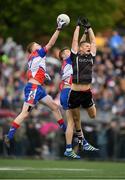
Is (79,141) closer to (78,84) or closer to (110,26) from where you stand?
(78,84)

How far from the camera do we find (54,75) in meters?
34.9

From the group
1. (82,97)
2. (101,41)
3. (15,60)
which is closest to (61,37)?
(101,41)

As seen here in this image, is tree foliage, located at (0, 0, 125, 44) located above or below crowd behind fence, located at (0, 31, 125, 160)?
above

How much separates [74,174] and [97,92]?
429 inches

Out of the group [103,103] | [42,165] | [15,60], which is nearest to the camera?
[42,165]

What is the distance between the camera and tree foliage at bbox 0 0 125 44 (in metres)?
40.8

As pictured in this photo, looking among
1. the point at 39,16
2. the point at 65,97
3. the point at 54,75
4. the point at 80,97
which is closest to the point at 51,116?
the point at 54,75

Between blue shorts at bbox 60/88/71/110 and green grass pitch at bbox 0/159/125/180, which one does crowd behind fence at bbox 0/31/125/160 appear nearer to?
green grass pitch at bbox 0/159/125/180

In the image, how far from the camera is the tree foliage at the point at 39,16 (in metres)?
40.8

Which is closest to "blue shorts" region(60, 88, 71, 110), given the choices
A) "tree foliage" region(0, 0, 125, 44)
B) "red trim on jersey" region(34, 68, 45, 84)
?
"red trim on jersey" region(34, 68, 45, 84)

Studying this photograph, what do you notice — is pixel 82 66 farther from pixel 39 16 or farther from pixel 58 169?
pixel 39 16

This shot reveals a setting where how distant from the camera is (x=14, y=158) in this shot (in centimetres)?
3078

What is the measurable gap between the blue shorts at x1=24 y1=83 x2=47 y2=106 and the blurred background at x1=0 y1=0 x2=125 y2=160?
219 inches

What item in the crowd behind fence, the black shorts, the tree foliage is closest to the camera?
the black shorts
